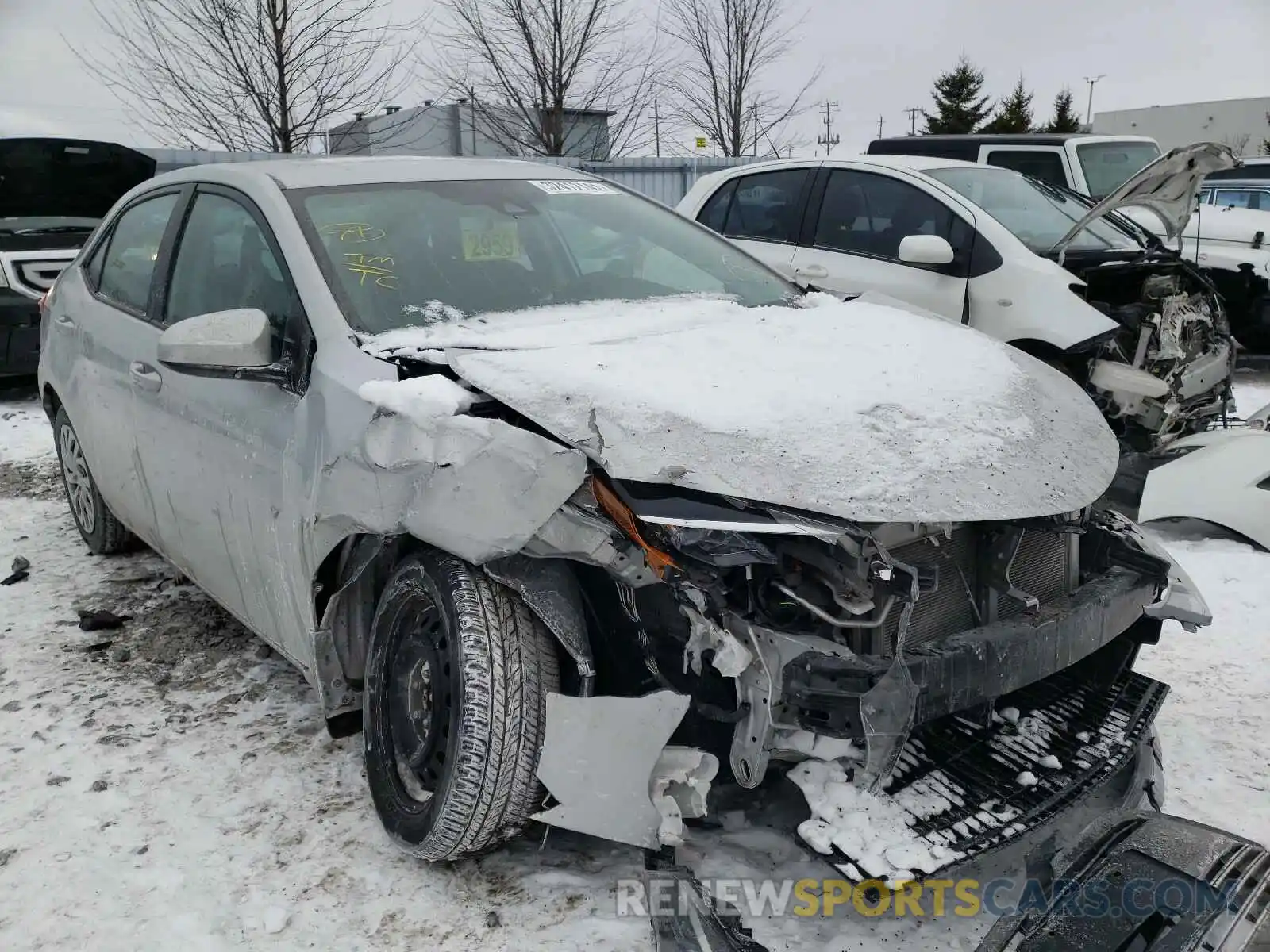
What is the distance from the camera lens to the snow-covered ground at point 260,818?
234 cm

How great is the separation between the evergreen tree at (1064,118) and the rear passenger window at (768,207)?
126 ft

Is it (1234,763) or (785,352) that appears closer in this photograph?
(785,352)

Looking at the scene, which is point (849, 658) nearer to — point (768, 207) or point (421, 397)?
point (421, 397)

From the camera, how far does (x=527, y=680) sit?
226 cm

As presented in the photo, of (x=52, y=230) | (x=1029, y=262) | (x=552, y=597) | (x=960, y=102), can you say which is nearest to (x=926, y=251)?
(x=1029, y=262)

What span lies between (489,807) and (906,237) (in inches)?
184

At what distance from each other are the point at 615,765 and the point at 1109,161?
31.1 ft

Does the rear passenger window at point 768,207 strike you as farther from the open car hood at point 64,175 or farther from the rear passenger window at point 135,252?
the open car hood at point 64,175

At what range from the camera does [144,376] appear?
347 cm

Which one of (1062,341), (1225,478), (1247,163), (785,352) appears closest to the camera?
(785,352)

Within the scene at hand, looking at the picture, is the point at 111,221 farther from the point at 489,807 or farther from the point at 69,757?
the point at 489,807

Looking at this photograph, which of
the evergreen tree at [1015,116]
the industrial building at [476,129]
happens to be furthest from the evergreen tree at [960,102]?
the industrial building at [476,129]

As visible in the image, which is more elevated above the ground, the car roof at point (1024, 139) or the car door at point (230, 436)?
the car roof at point (1024, 139)

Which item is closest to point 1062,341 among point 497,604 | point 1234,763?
point 1234,763
